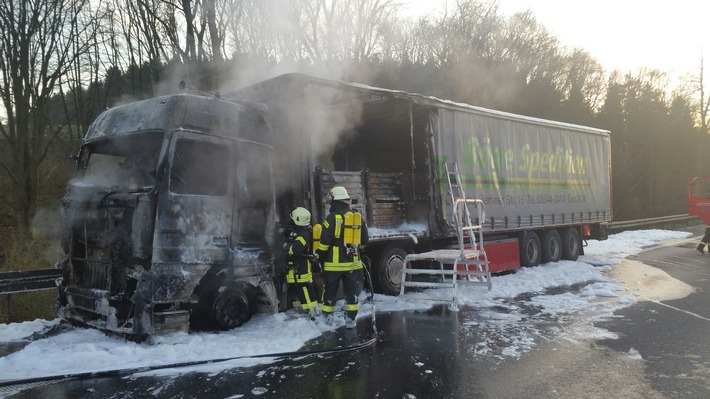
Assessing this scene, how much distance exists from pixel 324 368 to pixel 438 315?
265 cm

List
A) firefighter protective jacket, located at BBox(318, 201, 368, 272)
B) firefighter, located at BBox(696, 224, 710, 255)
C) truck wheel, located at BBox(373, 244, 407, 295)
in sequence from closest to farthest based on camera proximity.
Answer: firefighter protective jacket, located at BBox(318, 201, 368, 272) < truck wheel, located at BBox(373, 244, 407, 295) < firefighter, located at BBox(696, 224, 710, 255)

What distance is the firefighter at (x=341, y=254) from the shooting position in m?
5.91

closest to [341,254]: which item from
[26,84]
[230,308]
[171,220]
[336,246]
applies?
[336,246]

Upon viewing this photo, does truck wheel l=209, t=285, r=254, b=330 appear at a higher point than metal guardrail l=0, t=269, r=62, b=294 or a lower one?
lower

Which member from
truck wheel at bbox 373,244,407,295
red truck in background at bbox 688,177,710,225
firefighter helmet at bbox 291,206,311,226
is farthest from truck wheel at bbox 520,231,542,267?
firefighter helmet at bbox 291,206,311,226

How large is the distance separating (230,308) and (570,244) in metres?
10.0

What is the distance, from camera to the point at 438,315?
6.89m

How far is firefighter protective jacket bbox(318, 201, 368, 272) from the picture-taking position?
5902mm

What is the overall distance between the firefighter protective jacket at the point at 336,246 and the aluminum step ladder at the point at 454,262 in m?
1.71

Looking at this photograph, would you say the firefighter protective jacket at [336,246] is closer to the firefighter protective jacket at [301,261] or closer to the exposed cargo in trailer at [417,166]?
the firefighter protective jacket at [301,261]

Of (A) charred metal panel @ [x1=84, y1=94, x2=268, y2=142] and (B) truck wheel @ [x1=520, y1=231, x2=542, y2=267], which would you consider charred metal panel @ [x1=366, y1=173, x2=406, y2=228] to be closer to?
(A) charred metal panel @ [x1=84, y1=94, x2=268, y2=142]

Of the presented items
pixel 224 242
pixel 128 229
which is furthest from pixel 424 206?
pixel 128 229

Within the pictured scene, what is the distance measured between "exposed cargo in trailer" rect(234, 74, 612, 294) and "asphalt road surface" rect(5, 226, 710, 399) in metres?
2.17

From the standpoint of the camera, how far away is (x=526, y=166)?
11227 millimetres
